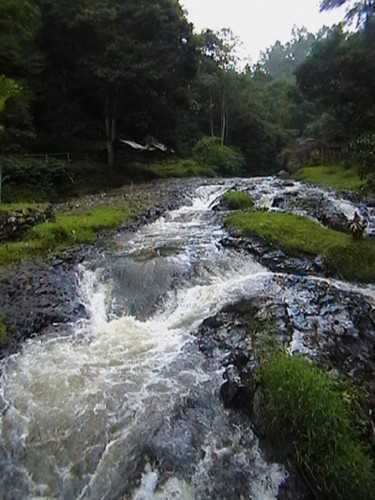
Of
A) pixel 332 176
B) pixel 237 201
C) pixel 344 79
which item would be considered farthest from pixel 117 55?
pixel 344 79

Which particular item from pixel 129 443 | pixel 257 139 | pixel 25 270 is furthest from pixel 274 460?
pixel 257 139

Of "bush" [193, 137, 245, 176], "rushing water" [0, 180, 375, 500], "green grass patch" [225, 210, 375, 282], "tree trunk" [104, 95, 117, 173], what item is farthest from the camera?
"bush" [193, 137, 245, 176]

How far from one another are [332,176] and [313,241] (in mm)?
15396

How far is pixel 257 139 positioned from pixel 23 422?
116 feet

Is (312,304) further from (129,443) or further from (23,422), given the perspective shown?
(23,422)

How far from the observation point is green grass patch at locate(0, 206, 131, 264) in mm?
8469

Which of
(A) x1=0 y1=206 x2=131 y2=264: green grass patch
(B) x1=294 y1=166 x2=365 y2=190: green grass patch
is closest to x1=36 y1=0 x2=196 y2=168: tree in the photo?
(B) x1=294 y1=166 x2=365 y2=190: green grass patch

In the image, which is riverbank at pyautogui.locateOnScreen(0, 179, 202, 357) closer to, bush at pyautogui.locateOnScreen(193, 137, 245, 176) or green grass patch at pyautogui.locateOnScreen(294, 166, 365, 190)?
green grass patch at pyautogui.locateOnScreen(294, 166, 365, 190)

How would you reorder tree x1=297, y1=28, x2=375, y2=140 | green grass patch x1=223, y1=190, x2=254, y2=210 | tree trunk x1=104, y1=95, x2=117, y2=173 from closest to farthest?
green grass patch x1=223, y1=190, x2=254, y2=210, tree trunk x1=104, y1=95, x2=117, y2=173, tree x1=297, y1=28, x2=375, y2=140

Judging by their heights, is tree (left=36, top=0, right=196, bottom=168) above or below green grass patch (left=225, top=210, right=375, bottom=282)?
above

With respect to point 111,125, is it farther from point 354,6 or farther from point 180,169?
point 354,6

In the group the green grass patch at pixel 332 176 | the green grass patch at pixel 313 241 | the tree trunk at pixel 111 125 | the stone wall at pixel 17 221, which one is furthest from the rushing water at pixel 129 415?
the tree trunk at pixel 111 125

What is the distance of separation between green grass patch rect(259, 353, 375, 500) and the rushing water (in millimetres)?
344

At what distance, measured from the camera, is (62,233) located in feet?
31.3
